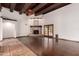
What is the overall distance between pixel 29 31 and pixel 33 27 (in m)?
1.15

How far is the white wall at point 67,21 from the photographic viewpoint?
26.2 feet

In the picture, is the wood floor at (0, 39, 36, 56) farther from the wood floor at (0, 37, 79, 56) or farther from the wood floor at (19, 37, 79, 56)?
the wood floor at (19, 37, 79, 56)

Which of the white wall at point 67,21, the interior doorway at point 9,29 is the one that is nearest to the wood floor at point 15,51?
the white wall at point 67,21

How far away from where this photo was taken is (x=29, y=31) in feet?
49.2

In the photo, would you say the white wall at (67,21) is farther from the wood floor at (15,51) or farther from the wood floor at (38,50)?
the wood floor at (15,51)

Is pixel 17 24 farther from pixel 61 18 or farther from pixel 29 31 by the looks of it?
pixel 61 18

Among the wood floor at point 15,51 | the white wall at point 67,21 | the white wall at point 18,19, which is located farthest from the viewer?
the white wall at point 18,19

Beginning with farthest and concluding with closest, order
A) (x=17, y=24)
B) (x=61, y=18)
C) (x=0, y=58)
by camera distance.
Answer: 1. (x=17, y=24)
2. (x=61, y=18)
3. (x=0, y=58)

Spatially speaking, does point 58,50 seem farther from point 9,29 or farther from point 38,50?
point 9,29

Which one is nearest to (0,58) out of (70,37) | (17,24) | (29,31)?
(70,37)

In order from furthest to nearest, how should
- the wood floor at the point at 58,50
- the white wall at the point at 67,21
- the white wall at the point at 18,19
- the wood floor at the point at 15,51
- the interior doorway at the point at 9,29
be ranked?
1. the interior doorway at the point at 9,29
2. the white wall at the point at 18,19
3. the white wall at the point at 67,21
4. the wood floor at the point at 58,50
5. the wood floor at the point at 15,51

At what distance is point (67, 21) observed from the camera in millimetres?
8945

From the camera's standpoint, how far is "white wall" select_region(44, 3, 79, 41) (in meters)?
7.97

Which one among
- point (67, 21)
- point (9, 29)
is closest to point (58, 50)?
point (67, 21)
